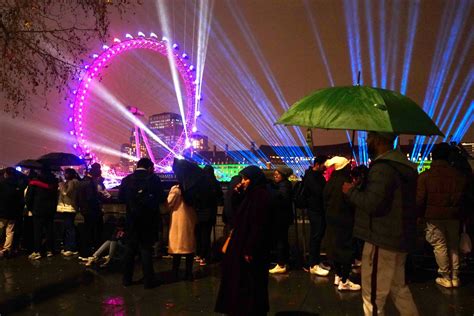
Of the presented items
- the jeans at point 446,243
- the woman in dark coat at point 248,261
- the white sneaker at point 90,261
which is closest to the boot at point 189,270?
the white sneaker at point 90,261

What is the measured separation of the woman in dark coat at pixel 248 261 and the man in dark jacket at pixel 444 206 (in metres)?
3.03

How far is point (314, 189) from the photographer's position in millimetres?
6824

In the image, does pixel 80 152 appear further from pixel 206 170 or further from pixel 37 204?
pixel 206 170

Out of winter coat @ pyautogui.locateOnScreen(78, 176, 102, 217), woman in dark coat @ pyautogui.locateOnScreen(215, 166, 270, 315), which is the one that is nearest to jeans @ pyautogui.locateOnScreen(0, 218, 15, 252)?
winter coat @ pyautogui.locateOnScreen(78, 176, 102, 217)

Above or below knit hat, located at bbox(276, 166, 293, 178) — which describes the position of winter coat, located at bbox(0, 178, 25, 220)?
below

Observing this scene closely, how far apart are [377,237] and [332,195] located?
2.35 metres

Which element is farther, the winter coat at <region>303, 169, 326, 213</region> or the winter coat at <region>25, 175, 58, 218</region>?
the winter coat at <region>25, 175, 58, 218</region>

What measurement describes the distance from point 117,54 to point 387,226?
995 inches

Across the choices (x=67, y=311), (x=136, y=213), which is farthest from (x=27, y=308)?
(x=136, y=213)

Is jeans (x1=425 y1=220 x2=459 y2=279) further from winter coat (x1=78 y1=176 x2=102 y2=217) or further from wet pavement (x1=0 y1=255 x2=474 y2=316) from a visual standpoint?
winter coat (x1=78 y1=176 x2=102 y2=217)

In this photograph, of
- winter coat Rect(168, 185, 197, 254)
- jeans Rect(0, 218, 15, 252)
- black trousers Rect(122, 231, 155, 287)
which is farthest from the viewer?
jeans Rect(0, 218, 15, 252)

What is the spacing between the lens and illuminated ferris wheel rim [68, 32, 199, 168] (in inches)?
988

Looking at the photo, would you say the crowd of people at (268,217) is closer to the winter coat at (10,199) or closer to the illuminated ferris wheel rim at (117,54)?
the winter coat at (10,199)

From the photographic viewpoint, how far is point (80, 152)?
82.6ft
